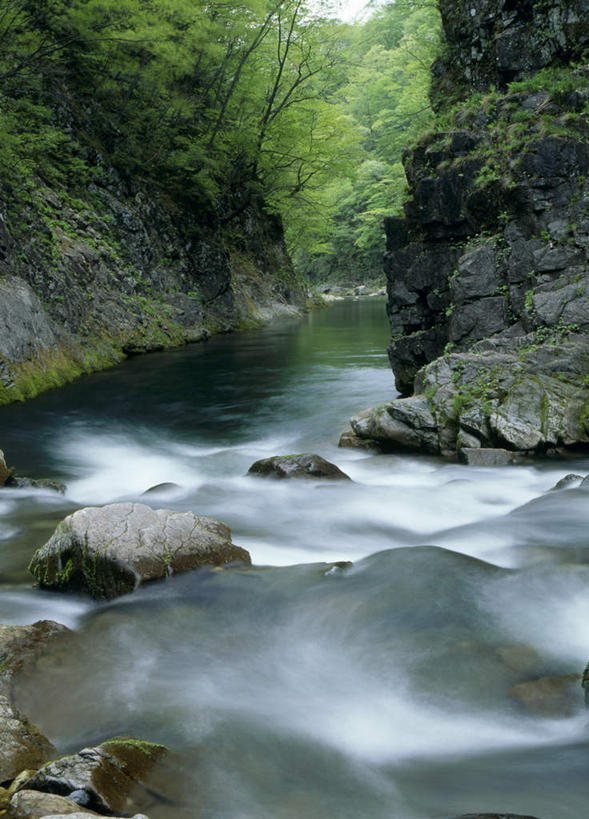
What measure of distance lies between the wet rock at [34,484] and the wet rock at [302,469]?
2.38 metres

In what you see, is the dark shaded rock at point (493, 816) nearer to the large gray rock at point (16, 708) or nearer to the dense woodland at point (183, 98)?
the large gray rock at point (16, 708)

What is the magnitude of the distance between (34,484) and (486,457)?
547 cm

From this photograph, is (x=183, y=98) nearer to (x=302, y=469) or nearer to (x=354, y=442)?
(x=354, y=442)

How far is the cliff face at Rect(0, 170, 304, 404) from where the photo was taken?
12.8m

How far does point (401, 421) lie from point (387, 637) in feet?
15.8

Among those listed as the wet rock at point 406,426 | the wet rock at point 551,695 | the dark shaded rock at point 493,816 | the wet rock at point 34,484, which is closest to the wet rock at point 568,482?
the wet rock at point 406,426

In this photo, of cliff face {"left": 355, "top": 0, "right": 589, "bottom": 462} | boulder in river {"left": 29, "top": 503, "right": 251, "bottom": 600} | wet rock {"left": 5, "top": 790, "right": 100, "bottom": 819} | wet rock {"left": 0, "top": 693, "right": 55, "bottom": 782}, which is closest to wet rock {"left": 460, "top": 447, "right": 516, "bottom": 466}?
cliff face {"left": 355, "top": 0, "right": 589, "bottom": 462}

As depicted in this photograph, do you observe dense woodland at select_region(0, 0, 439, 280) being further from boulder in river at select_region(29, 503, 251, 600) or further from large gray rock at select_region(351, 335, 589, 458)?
boulder in river at select_region(29, 503, 251, 600)

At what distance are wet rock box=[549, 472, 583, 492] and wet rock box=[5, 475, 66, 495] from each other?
560 cm

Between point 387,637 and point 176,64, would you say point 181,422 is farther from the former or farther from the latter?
point 176,64

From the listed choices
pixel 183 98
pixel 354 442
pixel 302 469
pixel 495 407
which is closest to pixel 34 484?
pixel 302 469

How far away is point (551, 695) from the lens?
10.8 feet

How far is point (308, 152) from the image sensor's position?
25.9m

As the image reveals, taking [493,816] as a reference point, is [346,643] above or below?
below
